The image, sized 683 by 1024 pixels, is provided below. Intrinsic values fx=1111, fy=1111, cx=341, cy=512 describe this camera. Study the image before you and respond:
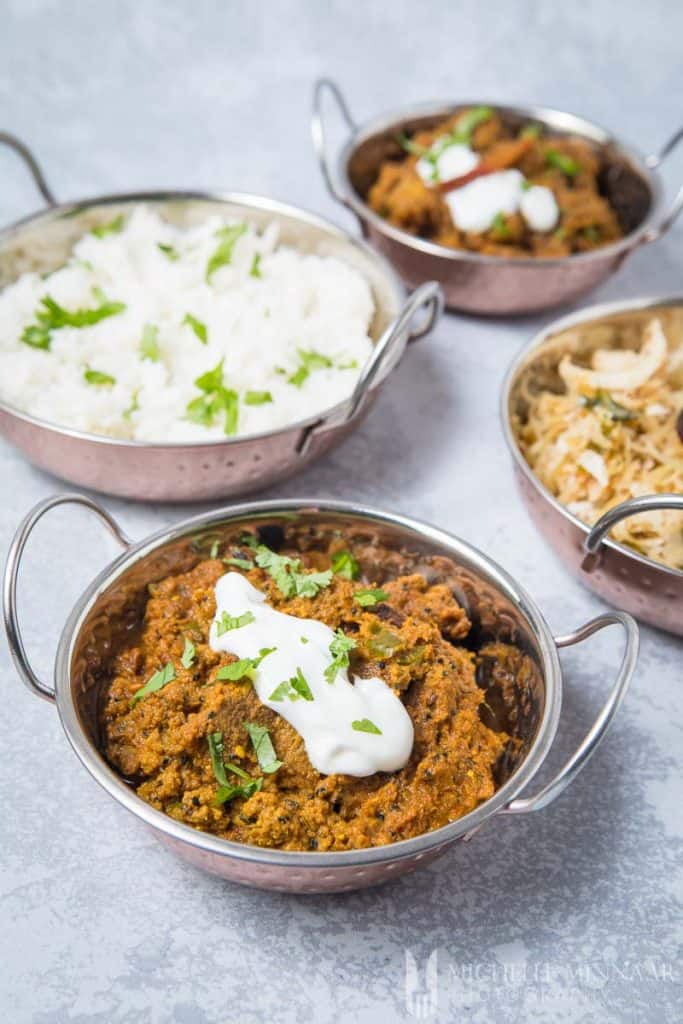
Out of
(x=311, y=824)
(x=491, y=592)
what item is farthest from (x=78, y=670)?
(x=491, y=592)

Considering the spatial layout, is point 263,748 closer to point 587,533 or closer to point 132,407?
point 587,533

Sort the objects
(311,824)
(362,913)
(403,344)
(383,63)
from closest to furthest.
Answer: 1. (311,824)
2. (362,913)
3. (403,344)
4. (383,63)

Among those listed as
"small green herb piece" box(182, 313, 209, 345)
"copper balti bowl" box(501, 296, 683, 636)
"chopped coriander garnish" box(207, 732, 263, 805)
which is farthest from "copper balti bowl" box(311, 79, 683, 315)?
"chopped coriander garnish" box(207, 732, 263, 805)

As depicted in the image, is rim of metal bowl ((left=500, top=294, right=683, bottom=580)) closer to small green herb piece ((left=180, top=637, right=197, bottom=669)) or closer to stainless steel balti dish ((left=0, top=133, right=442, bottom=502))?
stainless steel balti dish ((left=0, top=133, right=442, bottom=502))

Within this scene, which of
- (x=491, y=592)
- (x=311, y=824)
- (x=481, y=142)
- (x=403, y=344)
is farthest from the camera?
(x=481, y=142)

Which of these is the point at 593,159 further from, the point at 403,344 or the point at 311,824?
the point at 311,824

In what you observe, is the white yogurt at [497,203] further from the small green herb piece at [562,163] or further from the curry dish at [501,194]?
the small green herb piece at [562,163]

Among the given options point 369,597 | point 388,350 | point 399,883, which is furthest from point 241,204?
point 399,883
